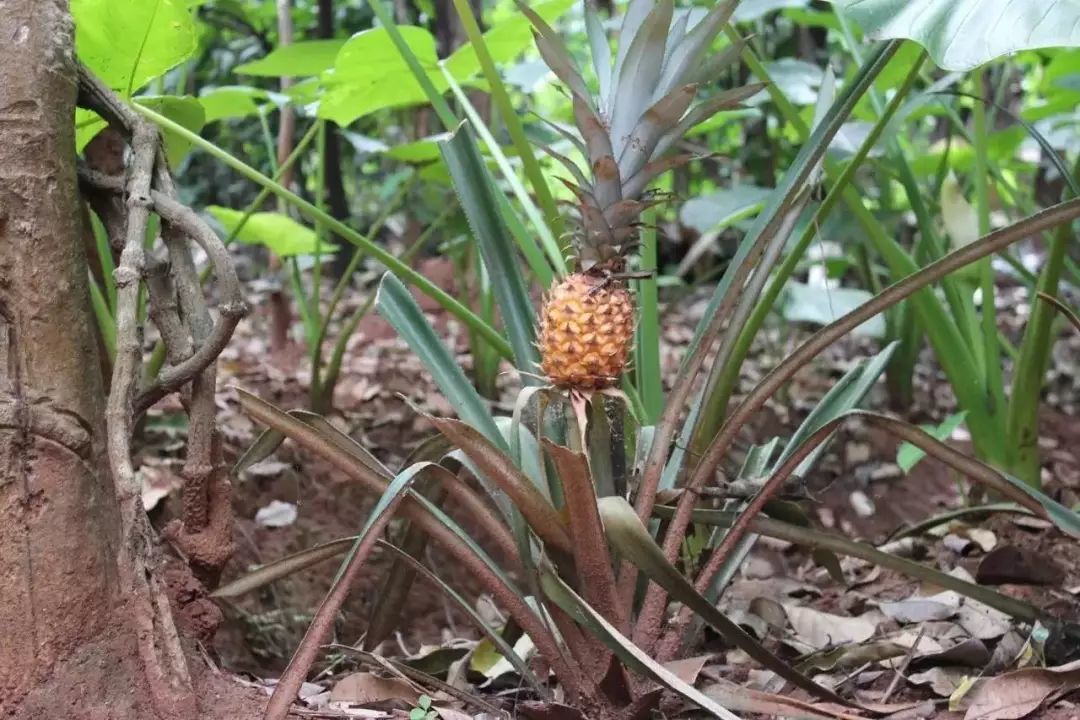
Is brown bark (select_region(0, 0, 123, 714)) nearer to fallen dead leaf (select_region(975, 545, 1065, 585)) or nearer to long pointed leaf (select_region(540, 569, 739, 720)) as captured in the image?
long pointed leaf (select_region(540, 569, 739, 720))

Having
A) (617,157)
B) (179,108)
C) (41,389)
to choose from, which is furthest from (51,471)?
(179,108)

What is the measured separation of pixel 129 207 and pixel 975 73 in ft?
5.10

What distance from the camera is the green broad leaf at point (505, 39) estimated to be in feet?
4.70

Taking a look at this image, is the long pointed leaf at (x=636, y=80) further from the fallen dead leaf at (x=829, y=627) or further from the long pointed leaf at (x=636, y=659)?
the fallen dead leaf at (x=829, y=627)

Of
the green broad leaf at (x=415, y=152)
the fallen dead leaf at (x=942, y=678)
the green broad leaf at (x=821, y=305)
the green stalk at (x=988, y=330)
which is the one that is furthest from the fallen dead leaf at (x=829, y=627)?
the green broad leaf at (x=415, y=152)

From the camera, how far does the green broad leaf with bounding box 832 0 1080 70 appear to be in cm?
77

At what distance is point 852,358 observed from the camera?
9.42ft

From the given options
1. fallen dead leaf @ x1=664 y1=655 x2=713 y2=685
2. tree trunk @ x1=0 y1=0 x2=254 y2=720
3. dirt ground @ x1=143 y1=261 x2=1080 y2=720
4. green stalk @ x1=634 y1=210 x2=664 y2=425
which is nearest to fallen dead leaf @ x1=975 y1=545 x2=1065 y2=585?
dirt ground @ x1=143 y1=261 x2=1080 y2=720

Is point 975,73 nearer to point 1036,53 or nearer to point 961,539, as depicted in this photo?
point 1036,53

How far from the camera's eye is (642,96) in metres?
0.84

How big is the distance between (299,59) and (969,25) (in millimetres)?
1266

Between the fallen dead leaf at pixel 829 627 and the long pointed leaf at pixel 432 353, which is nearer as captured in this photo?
the long pointed leaf at pixel 432 353

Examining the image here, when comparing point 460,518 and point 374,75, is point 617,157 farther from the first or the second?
point 460,518

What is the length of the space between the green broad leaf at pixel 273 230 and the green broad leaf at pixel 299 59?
0.28 m
